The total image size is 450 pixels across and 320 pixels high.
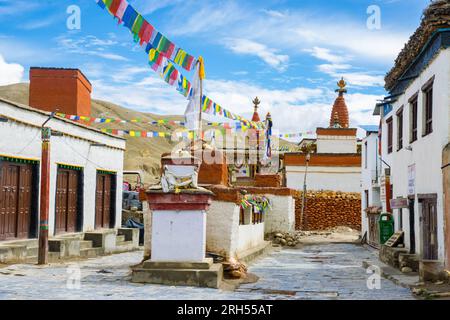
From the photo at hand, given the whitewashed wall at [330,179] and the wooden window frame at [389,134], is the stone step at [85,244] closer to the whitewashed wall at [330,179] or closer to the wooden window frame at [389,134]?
the wooden window frame at [389,134]

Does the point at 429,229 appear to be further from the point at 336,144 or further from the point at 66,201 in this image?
the point at 336,144

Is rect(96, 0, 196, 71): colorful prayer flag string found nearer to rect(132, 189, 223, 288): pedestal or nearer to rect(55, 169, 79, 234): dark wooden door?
rect(132, 189, 223, 288): pedestal

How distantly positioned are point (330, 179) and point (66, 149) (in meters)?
21.3

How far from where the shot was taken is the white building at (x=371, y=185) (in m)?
24.8

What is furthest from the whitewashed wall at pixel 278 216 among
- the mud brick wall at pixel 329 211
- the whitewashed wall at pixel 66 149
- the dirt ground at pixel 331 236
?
the mud brick wall at pixel 329 211

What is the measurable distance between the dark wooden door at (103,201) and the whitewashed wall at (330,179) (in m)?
16.0

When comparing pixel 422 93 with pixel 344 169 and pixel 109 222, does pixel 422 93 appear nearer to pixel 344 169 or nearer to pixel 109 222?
pixel 109 222

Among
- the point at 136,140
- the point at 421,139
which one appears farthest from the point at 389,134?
the point at 136,140

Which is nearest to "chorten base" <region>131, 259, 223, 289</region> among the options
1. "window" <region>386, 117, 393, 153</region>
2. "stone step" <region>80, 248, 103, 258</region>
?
"stone step" <region>80, 248, 103, 258</region>

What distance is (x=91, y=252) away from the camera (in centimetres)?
1770

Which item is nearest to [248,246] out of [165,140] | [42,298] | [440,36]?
[440,36]

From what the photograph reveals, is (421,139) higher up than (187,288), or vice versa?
(421,139)

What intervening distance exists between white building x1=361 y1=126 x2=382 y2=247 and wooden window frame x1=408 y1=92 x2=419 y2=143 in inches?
298
